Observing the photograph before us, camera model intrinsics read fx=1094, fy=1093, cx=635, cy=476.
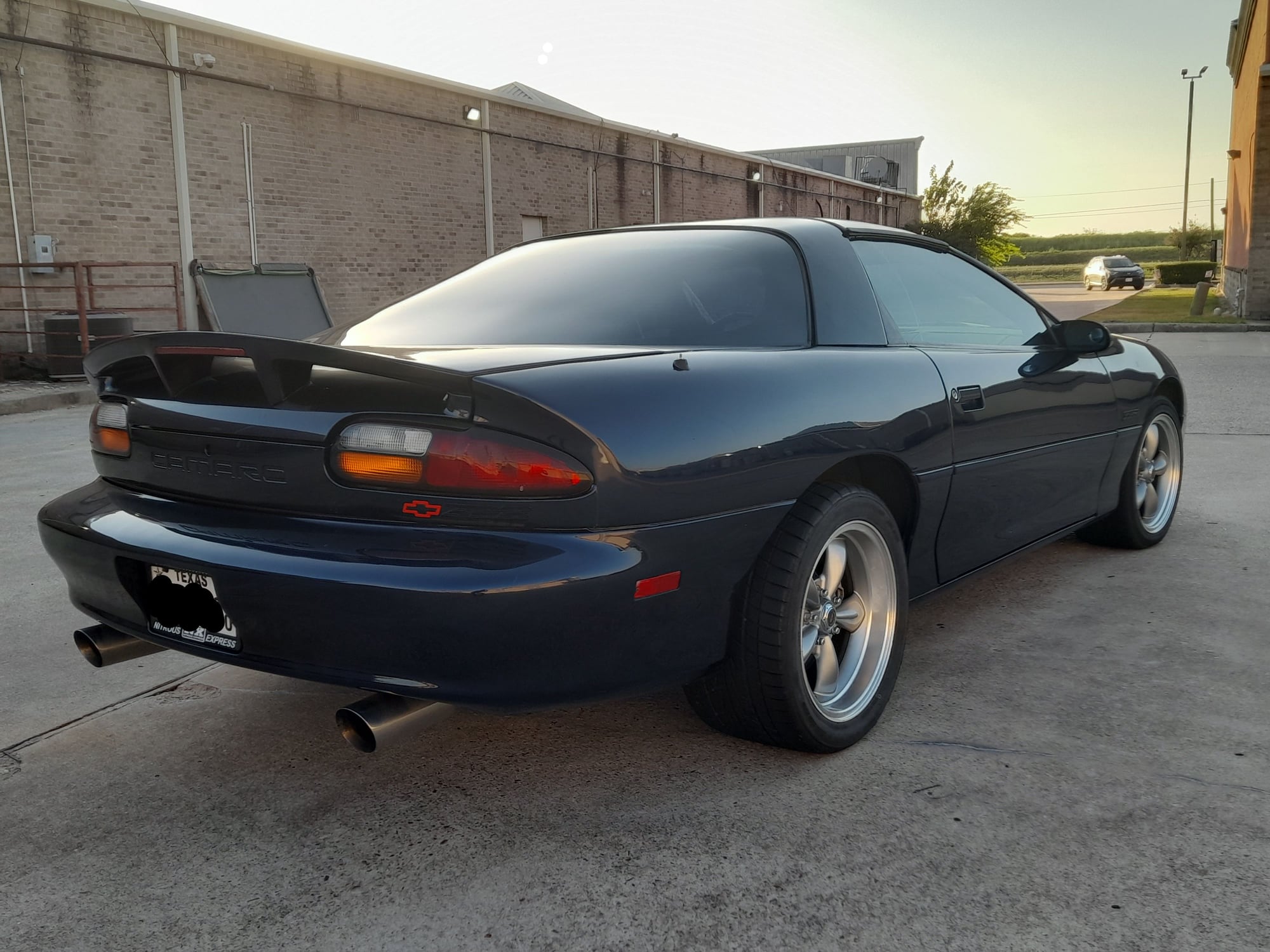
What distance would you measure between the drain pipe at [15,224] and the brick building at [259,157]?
0.03 m

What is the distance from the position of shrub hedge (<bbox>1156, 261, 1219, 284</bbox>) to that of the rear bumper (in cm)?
4116

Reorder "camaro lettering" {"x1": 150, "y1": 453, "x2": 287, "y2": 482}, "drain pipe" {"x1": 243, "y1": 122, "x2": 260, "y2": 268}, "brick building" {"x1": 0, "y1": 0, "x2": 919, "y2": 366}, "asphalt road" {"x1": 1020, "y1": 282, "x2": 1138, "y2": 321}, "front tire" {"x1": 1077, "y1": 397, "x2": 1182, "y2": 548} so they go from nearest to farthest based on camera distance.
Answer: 1. "camaro lettering" {"x1": 150, "y1": 453, "x2": 287, "y2": 482}
2. "front tire" {"x1": 1077, "y1": 397, "x2": 1182, "y2": 548}
3. "brick building" {"x1": 0, "y1": 0, "x2": 919, "y2": 366}
4. "drain pipe" {"x1": 243, "y1": 122, "x2": 260, "y2": 268}
5. "asphalt road" {"x1": 1020, "y1": 282, "x2": 1138, "y2": 321}

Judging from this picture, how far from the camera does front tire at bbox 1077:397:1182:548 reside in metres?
4.30

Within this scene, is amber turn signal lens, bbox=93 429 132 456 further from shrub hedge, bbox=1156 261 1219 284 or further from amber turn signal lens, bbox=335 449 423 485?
shrub hedge, bbox=1156 261 1219 284

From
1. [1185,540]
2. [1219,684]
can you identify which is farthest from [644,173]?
[1219,684]

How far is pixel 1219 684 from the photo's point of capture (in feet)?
9.82

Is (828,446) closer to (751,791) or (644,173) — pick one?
(751,791)

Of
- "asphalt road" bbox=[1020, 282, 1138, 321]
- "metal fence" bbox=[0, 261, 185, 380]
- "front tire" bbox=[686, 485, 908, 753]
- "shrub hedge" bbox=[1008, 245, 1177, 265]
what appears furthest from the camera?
"shrub hedge" bbox=[1008, 245, 1177, 265]

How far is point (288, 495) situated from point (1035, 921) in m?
1.60

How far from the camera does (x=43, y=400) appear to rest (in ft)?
34.2

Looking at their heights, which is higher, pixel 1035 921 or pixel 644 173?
pixel 644 173

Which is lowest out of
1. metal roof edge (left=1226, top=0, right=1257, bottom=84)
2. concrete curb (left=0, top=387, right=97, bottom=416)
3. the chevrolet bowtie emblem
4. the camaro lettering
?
concrete curb (left=0, top=387, right=97, bottom=416)

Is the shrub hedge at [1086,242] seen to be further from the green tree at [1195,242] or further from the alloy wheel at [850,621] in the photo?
the alloy wheel at [850,621]

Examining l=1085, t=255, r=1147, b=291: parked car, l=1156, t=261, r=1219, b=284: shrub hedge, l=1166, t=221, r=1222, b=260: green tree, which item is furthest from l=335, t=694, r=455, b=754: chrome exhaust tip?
l=1166, t=221, r=1222, b=260: green tree
